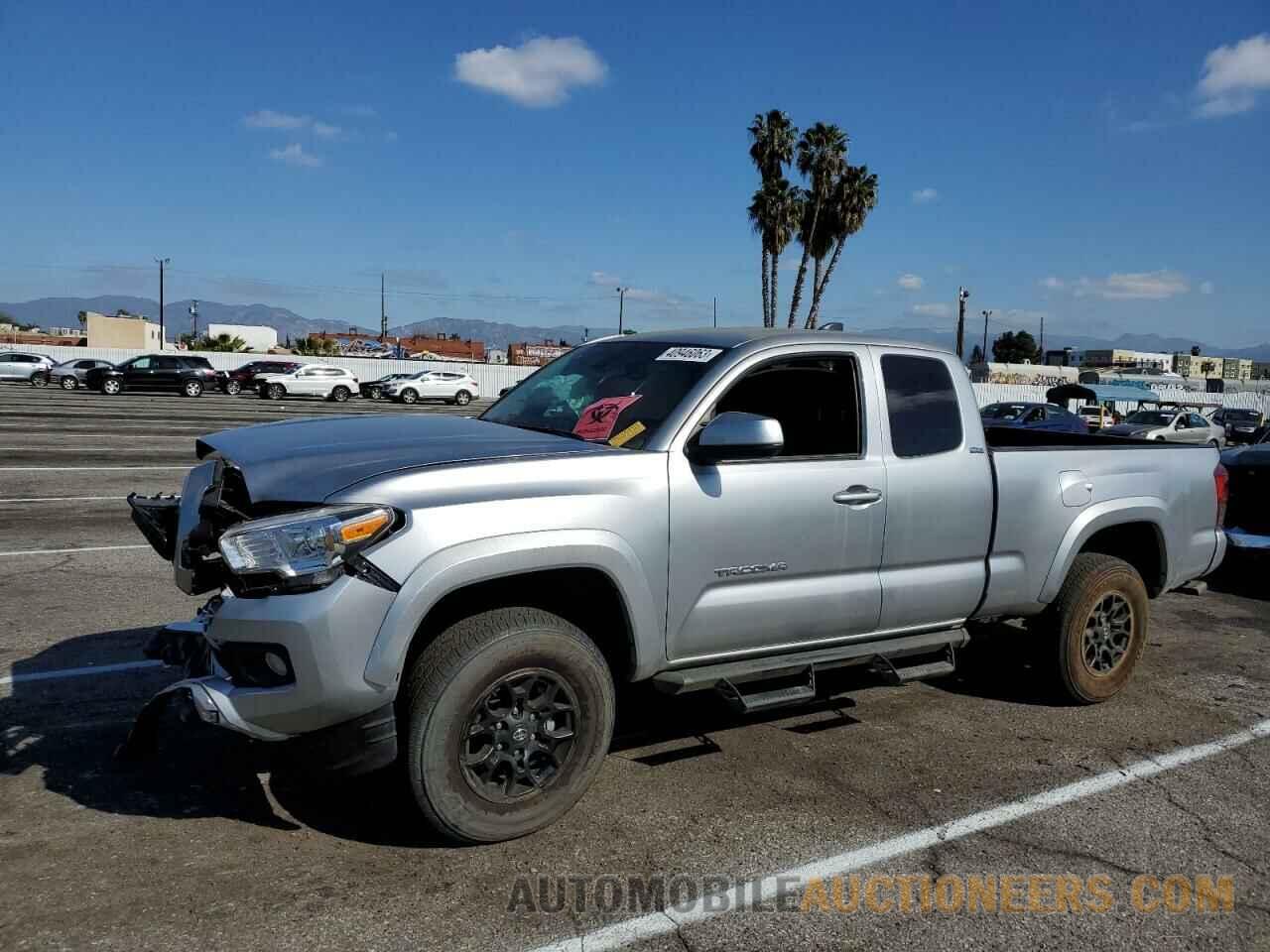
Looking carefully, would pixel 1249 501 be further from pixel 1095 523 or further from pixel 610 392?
pixel 610 392

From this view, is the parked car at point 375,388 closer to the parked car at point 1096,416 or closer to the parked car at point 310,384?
the parked car at point 310,384

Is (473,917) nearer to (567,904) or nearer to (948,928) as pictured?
(567,904)

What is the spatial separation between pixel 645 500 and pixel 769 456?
0.67 m

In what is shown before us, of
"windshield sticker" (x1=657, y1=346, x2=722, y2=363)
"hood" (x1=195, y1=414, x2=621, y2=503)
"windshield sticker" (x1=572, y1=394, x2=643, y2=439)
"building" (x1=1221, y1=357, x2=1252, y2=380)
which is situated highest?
"building" (x1=1221, y1=357, x2=1252, y2=380)

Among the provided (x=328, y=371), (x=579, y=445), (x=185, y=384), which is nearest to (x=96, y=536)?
(x=579, y=445)

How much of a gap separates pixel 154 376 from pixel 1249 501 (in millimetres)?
39862

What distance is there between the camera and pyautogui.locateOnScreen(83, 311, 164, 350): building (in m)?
94.7

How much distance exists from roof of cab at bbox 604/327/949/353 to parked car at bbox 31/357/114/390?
41.8 m

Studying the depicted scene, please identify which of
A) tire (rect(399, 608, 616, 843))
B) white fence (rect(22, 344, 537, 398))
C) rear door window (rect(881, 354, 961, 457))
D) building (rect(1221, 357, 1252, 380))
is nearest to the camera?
tire (rect(399, 608, 616, 843))

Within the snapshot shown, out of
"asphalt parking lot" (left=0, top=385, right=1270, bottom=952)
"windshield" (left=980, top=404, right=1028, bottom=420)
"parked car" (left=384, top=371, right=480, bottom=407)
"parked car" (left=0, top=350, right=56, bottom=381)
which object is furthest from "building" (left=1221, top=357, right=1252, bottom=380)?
"asphalt parking lot" (left=0, top=385, right=1270, bottom=952)

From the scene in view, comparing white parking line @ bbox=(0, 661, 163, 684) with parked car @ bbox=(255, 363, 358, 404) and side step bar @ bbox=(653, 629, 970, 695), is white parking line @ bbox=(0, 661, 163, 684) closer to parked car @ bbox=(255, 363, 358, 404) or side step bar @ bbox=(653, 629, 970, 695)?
side step bar @ bbox=(653, 629, 970, 695)

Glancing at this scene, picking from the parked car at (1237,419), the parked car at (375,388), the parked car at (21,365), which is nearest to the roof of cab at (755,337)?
the parked car at (1237,419)

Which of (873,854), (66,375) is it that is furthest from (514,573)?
(66,375)

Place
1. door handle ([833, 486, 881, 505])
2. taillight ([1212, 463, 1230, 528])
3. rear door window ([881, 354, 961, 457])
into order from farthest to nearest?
taillight ([1212, 463, 1230, 528]), rear door window ([881, 354, 961, 457]), door handle ([833, 486, 881, 505])
